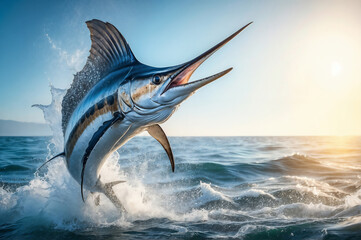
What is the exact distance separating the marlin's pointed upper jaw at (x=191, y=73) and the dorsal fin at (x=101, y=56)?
1.16 metres

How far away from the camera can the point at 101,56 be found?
410 cm

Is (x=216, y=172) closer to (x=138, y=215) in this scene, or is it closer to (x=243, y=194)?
(x=243, y=194)

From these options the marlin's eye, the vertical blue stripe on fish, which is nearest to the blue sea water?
the vertical blue stripe on fish

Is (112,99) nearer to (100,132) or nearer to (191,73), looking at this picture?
(100,132)

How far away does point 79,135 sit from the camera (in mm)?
3879

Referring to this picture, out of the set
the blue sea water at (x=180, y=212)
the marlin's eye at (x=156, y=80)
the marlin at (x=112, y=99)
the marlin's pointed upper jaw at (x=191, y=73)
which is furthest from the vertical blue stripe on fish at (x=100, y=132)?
the blue sea water at (x=180, y=212)

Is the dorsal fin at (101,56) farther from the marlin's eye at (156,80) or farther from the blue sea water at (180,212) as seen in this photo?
the blue sea water at (180,212)

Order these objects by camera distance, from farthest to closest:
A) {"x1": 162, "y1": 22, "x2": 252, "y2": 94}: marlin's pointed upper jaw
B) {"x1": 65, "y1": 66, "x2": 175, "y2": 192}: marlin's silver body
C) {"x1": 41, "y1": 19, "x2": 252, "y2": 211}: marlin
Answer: {"x1": 65, "y1": 66, "x2": 175, "y2": 192}: marlin's silver body → {"x1": 41, "y1": 19, "x2": 252, "y2": 211}: marlin → {"x1": 162, "y1": 22, "x2": 252, "y2": 94}: marlin's pointed upper jaw

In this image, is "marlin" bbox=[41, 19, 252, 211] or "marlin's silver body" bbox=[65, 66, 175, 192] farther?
"marlin's silver body" bbox=[65, 66, 175, 192]

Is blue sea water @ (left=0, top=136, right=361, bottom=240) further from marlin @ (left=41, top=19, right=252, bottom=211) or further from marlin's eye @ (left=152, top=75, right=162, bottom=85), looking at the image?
marlin's eye @ (left=152, top=75, right=162, bottom=85)

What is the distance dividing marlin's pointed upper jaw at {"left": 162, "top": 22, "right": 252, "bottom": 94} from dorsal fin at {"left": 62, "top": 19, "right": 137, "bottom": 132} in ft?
3.80

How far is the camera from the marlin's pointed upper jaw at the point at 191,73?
2.35 metres

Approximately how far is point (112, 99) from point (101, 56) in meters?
1.08

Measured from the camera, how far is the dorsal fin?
154 inches
